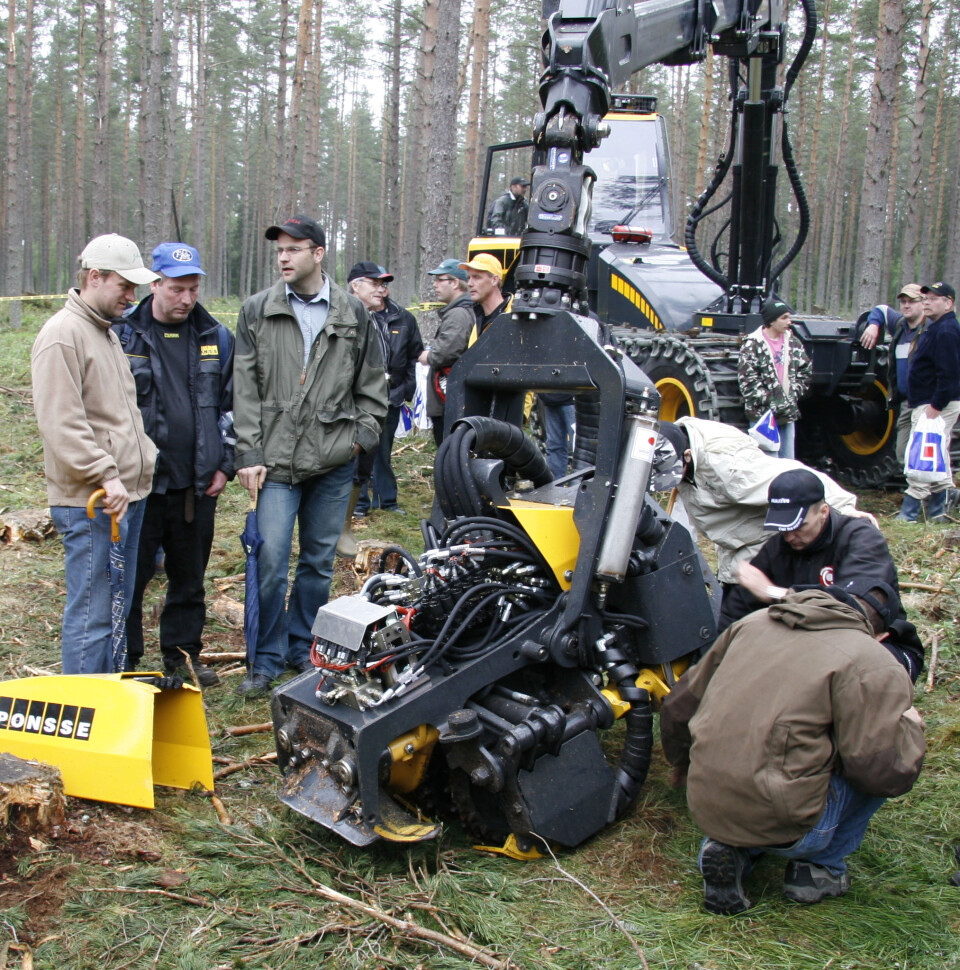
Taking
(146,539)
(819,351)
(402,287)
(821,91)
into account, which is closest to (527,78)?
(821,91)

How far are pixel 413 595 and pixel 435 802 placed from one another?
828 mm

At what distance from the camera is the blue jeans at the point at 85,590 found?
12.7 ft

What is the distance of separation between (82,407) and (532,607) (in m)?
1.97

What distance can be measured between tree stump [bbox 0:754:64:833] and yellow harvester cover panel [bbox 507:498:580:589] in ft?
6.23

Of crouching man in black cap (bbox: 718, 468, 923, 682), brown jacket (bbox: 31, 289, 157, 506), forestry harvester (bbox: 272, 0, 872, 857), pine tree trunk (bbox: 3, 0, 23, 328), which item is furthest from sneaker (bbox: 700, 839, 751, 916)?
pine tree trunk (bbox: 3, 0, 23, 328)

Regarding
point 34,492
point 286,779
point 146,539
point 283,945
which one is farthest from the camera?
point 34,492

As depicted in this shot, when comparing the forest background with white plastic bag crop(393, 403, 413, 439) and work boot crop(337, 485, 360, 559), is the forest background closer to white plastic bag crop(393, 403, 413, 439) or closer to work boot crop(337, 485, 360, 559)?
white plastic bag crop(393, 403, 413, 439)

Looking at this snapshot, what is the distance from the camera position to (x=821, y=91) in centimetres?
2827

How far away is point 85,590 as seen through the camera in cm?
391

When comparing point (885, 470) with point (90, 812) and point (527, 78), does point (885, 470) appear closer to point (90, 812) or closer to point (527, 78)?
point (90, 812)

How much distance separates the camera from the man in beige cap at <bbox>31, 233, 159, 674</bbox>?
12.3 ft

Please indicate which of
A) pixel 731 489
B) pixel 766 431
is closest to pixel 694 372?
pixel 766 431

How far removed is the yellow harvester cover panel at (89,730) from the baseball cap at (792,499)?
235cm

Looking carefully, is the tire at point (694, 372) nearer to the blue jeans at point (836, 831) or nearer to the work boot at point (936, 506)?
the work boot at point (936, 506)
